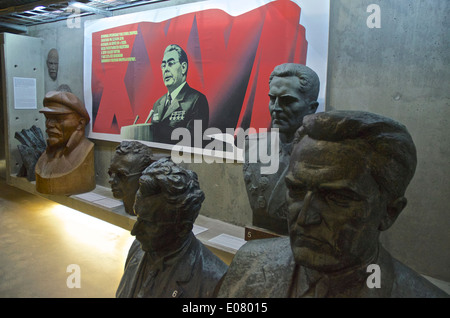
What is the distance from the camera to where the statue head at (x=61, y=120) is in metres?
4.31

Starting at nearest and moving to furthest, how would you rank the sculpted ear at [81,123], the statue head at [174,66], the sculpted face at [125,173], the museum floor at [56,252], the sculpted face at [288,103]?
the sculpted face at [288,103]
the museum floor at [56,252]
the sculpted face at [125,173]
the statue head at [174,66]
the sculpted ear at [81,123]

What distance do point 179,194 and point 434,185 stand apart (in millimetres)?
1766

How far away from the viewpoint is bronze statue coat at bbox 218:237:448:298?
3.73ft

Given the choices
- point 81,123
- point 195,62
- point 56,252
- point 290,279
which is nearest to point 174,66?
point 195,62

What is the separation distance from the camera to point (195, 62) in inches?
139

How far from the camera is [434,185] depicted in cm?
237

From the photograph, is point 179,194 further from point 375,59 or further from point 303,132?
point 375,59

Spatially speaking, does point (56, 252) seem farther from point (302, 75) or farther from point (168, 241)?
point (302, 75)

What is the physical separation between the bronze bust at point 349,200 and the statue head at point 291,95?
1.14 m

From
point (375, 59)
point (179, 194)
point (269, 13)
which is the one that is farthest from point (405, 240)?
point (269, 13)

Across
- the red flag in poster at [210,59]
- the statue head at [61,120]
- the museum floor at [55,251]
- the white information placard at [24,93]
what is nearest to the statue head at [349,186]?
the museum floor at [55,251]

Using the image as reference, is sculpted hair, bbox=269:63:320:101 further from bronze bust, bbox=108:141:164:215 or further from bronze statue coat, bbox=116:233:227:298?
bronze bust, bbox=108:141:164:215

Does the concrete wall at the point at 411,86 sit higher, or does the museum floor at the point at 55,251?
the concrete wall at the point at 411,86

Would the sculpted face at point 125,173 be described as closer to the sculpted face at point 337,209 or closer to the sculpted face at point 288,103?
the sculpted face at point 288,103
